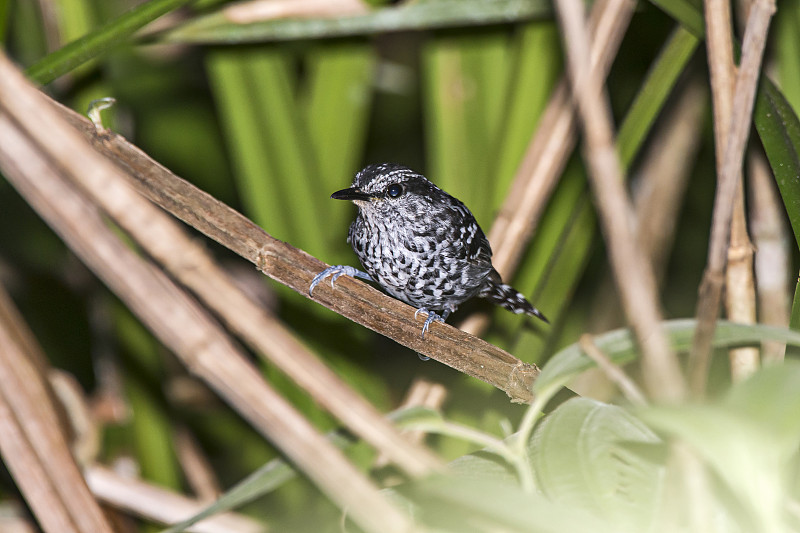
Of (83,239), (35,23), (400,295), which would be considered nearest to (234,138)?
(400,295)

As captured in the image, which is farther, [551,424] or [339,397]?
[551,424]

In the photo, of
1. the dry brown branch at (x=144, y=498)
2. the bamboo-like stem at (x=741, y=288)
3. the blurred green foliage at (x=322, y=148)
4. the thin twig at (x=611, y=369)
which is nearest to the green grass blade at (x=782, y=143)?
the bamboo-like stem at (x=741, y=288)

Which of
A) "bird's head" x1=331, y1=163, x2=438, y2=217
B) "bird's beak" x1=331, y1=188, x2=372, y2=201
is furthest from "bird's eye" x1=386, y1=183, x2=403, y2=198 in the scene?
"bird's beak" x1=331, y1=188, x2=372, y2=201

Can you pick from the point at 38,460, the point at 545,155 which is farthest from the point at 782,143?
the point at 38,460

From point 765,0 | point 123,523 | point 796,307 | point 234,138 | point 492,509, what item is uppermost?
point 765,0

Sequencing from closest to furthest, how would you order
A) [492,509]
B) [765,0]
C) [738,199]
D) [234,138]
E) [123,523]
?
[492,509]
[765,0]
[738,199]
[234,138]
[123,523]

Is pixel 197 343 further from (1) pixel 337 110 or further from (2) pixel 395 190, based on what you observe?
Answer: (1) pixel 337 110

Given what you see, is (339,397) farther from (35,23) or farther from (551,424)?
(35,23)

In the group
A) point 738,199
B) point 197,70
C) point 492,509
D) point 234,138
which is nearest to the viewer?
point 492,509
